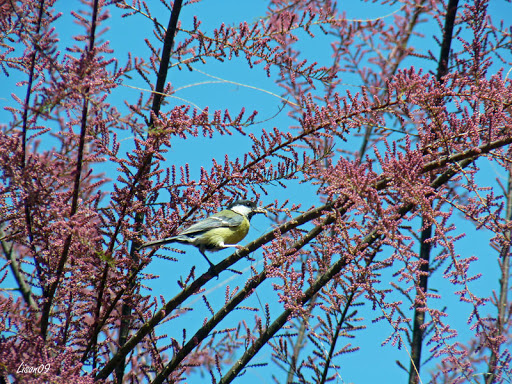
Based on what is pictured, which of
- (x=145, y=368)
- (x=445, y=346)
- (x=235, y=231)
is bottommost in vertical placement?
(x=445, y=346)

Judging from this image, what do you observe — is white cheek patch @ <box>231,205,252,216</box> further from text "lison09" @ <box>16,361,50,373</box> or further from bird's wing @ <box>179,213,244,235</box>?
text "lison09" @ <box>16,361,50,373</box>

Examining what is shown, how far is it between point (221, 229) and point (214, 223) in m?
0.28

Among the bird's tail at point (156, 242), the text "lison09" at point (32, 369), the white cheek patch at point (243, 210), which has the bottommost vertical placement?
the text "lison09" at point (32, 369)

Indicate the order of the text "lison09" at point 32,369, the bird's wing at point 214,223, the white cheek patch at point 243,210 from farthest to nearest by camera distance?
1. the white cheek patch at point 243,210
2. the bird's wing at point 214,223
3. the text "lison09" at point 32,369

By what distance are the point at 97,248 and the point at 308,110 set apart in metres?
1.32

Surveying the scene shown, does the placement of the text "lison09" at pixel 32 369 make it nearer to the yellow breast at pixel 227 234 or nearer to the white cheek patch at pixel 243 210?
the yellow breast at pixel 227 234

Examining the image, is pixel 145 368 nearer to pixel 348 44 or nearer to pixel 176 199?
pixel 176 199

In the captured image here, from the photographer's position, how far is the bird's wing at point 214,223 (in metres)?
4.15

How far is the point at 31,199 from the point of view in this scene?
231 cm

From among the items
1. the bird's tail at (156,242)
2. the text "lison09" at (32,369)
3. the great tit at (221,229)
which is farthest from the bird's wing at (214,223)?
the text "lison09" at (32,369)

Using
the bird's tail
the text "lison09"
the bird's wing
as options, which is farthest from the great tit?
the text "lison09"

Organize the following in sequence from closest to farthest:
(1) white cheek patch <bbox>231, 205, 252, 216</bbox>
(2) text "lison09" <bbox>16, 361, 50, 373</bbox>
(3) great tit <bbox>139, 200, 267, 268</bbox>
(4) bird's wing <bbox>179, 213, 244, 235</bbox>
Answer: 1. (2) text "lison09" <bbox>16, 361, 50, 373</bbox>
2. (4) bird's wing <bbox>179, 213, 244, 235</bbox>
3. (3) great tit <bbox>139, 200, 267, 268</bbox>
4. (1) white cheek patch <bbox>231, 205, 252, 216</bbox>

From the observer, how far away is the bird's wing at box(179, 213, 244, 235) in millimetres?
4148

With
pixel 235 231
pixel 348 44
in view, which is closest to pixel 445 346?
pixel 235 231
